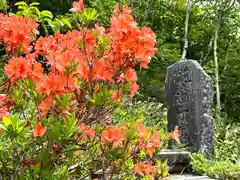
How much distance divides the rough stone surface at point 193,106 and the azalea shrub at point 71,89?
150 inches

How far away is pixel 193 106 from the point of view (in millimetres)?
5555

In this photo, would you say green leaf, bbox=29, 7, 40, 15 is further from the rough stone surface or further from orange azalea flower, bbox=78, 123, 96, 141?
the rough stone surface

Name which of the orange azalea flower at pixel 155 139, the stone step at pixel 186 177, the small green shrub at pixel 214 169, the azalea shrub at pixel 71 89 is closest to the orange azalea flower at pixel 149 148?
the orange azalea flower at pixel 155 139

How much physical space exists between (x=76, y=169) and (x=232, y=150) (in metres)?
4.83

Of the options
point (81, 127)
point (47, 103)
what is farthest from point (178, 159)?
point (47, 103)

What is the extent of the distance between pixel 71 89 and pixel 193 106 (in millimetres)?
4178

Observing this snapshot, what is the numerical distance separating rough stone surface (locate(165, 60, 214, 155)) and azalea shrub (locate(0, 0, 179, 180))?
150 inches

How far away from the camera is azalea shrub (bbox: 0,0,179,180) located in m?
1.46

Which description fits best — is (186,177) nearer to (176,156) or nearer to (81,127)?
(176,156)

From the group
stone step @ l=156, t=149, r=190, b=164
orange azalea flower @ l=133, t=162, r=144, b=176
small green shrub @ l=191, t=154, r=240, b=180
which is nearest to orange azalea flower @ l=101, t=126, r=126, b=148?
orange azalea flower @ l=133, t=162, r=144, b=176

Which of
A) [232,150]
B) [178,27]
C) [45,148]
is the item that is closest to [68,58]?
[45,148]

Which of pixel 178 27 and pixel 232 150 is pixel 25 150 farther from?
pixel 178 27

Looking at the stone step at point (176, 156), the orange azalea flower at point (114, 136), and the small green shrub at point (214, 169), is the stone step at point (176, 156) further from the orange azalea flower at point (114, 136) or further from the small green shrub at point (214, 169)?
the orange azalea flower at point (114, 136)

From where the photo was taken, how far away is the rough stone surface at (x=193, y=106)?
18.1 ft
